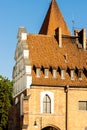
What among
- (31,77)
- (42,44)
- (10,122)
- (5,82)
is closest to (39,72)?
(31,77)

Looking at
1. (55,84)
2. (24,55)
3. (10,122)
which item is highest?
(24,55)

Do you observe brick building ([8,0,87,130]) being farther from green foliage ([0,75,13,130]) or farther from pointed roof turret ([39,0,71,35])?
green foliage ([0,75,13,130])

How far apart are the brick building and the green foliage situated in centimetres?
1386

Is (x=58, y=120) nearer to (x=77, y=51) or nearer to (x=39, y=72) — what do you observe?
(x=39, y=72)

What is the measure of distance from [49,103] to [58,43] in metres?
8.18

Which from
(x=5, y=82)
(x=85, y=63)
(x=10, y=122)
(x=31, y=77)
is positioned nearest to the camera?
(x=31, y=77)

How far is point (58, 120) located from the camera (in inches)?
1911

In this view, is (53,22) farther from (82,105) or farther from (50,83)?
(82,105)

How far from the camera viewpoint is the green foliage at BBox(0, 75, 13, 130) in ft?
→ 221

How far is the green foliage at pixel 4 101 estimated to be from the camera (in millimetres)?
67375

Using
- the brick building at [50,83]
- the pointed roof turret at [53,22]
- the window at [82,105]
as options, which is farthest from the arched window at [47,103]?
the pointed roof turret at [53,22]

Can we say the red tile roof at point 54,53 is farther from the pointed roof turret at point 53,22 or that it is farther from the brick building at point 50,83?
the pointed roof turret at point 53,22

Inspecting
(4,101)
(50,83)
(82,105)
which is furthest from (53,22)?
(4,101)

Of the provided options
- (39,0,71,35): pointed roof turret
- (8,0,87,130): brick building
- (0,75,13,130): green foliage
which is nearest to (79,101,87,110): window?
(8,0,87,130): brick building
